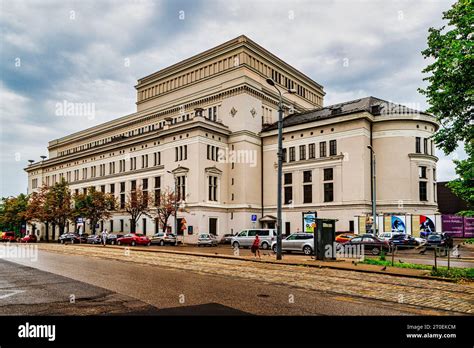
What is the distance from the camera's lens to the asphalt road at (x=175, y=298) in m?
8.93

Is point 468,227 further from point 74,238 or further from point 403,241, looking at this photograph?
point 74,238

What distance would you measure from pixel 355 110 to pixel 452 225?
59.1 feet

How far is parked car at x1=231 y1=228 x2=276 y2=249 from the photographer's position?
37.2 m

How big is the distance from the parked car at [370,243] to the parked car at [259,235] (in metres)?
7.46

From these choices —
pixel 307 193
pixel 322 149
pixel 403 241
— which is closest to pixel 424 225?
pixel 403 241

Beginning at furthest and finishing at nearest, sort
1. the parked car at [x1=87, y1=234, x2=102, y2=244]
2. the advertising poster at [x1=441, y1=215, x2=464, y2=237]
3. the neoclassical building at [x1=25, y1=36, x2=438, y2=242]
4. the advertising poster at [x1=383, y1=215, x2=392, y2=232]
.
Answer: the parked car at [x1=87, y1=234, x2=102, y2=244]
the neoclassical building at [x1=25, y1=36, x2=438, y2=242]
the advertising poster at [x1=441, y1=215, x2=464, y2=237]
the advertising poster at [x1=383, y1=215, x2=392, y2=232]

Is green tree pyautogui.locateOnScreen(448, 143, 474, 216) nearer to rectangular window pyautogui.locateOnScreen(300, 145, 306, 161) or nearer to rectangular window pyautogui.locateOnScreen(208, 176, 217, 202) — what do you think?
rectangular window pyautogui.locateOnScreen(300, 145, 306, 161)

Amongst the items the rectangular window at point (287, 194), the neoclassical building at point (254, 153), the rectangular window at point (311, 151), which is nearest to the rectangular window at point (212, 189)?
the neoclassical building at point (254, 153)

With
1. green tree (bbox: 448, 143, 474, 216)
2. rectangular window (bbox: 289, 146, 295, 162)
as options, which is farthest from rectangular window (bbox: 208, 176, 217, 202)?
green tree (bbox: 448, 143, 474, 216)

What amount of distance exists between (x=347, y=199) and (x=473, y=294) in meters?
38.7

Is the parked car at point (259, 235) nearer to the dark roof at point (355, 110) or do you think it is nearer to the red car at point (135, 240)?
the red car at point (135, 240)

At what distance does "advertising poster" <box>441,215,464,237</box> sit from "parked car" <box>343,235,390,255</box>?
20.6 metres

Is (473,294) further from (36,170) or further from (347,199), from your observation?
(36,170)
